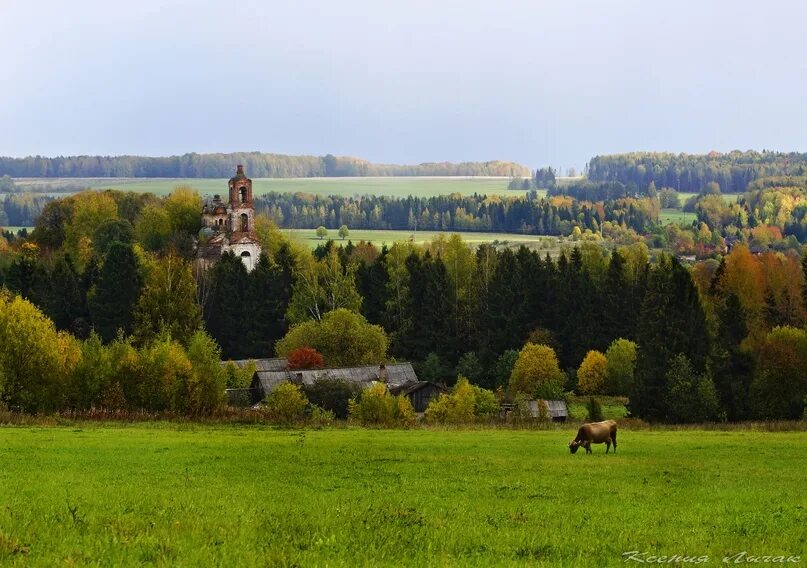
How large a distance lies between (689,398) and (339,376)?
25.5 m

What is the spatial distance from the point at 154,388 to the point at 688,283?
38.0 m

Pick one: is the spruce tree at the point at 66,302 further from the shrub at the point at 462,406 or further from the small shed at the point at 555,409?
the small shed at the point at 555,409

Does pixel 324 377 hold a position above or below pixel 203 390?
below

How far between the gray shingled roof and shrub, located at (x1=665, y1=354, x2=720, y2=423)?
2139 centimetres

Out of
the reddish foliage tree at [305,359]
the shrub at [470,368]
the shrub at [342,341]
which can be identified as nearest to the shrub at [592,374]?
the shrub at [470,368]

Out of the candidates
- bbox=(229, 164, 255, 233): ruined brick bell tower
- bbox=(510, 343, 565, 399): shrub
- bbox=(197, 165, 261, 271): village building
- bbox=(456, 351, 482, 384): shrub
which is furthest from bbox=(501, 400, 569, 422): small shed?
bbox=(229, 164, 255, 233): ruined brick bell tower

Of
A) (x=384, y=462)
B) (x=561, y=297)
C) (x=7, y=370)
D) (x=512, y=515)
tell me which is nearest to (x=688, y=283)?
(x=561, y=297)

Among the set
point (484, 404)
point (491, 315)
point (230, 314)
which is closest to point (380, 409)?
point (484, 404)

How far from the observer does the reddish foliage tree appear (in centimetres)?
8438

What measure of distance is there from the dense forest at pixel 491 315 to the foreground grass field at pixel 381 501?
2763 centimetres

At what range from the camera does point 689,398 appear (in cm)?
6338

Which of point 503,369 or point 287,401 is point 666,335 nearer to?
point 503,369

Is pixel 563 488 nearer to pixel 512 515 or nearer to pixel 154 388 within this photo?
pixel 512 515

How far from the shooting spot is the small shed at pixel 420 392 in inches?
3066
